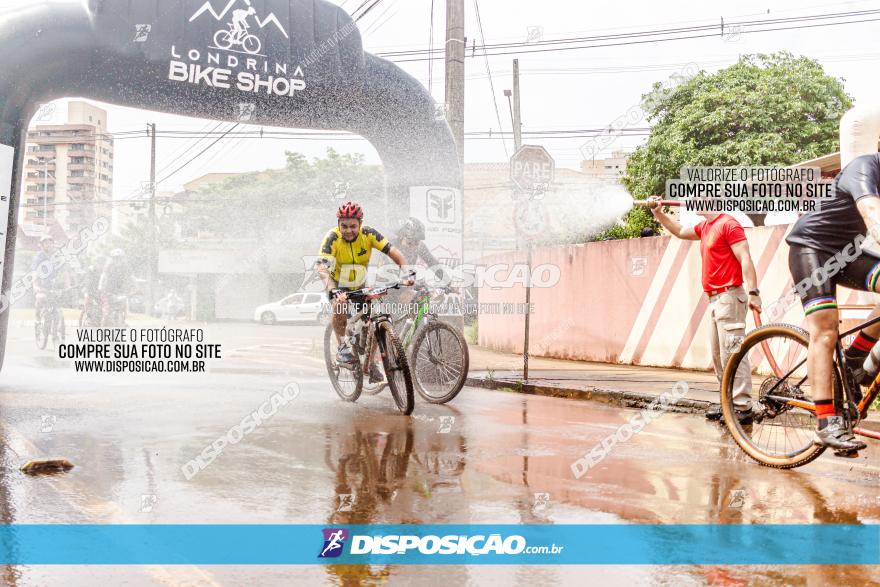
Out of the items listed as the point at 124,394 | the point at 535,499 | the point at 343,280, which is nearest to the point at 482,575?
the point at 535,499

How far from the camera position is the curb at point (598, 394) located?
347 inches

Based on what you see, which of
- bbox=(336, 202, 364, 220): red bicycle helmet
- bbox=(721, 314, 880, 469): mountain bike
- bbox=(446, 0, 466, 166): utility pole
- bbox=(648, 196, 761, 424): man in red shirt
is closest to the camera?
bbox=(721, 314, 880, 469): mountain bike

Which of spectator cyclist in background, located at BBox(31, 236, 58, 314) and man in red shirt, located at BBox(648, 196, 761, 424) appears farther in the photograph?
spectator cyclist in background, located at BBox(31, 236, 58, 314)

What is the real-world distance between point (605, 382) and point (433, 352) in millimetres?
2977

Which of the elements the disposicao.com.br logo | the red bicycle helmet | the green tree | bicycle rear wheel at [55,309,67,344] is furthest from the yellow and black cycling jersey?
the green tree

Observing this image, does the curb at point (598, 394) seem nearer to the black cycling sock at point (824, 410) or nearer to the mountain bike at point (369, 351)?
the mountain bike at point (369, 351)

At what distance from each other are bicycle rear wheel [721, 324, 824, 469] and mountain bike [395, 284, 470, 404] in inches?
125

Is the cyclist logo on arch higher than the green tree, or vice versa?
the green tree

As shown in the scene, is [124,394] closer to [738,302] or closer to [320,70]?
[320,70]

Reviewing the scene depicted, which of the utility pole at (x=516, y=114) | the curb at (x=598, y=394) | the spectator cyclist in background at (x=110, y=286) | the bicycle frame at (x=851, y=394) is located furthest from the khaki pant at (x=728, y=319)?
the utility pole at (x=516, y=114)

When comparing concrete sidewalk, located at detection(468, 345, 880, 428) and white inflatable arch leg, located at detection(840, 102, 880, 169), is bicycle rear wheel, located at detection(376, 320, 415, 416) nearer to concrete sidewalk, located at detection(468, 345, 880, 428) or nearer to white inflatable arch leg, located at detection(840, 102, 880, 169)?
concrete sidewalk, located at detection(468, 345, 880, 428)

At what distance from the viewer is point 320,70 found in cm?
1252

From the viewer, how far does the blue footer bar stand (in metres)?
3.78

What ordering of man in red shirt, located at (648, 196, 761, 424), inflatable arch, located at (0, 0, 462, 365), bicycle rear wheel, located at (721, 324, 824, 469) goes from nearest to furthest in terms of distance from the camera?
bicycle rear wheel, located at (721, 324, 824, 469)
man in red shirt, located at (648, 196, 761, 424)
inflatable arch, located at (0, 0, 462, 365)
